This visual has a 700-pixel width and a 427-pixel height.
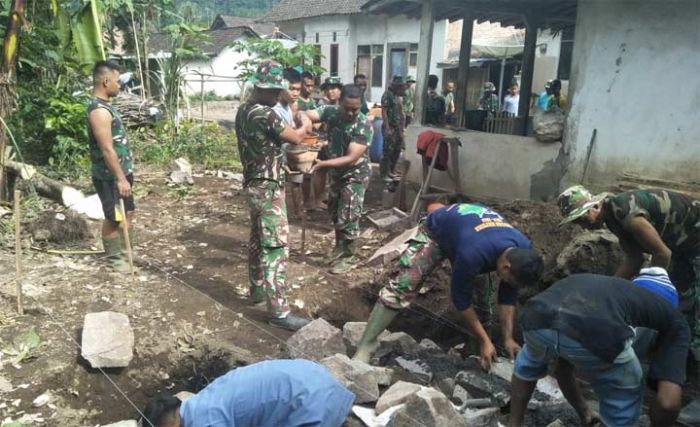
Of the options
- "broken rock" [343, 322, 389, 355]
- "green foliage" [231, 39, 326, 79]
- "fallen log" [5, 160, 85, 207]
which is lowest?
"broken rock" [343, 322, 389, 355]

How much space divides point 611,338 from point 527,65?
8.00 m

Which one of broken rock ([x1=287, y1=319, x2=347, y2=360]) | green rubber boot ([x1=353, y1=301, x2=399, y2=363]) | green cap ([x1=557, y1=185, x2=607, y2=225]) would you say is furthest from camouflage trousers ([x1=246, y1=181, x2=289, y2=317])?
green cap ([x1=557, y1=185, x2=607, y2=225])

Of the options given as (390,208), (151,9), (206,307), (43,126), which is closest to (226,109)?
(151,9)

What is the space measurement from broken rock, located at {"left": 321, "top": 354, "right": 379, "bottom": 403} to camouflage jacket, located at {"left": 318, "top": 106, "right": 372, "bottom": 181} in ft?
8.87

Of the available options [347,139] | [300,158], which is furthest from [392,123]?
[347,139]

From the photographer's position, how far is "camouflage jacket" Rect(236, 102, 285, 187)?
14.5 ft

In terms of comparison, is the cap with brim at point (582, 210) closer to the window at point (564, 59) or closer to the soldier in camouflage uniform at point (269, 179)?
the soldier in camouflage uniform at point (269, 179)

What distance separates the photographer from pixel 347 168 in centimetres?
580

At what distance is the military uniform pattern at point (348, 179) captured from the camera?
580cm

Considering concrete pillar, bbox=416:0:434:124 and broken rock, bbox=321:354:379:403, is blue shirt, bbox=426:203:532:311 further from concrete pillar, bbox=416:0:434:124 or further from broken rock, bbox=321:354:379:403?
concrete pillar, bbox=416:0:434:124

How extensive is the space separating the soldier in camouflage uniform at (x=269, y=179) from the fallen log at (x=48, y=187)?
11.1ft

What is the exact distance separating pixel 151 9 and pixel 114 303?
10.4 meters

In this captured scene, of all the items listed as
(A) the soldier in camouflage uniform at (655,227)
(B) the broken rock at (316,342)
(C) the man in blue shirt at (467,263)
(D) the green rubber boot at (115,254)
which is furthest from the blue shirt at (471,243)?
(D) the green rubber boot at (115,254)

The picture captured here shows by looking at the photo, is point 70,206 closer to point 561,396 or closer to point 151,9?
point 561,396
